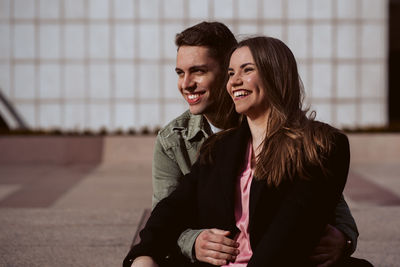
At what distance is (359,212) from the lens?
608 cm

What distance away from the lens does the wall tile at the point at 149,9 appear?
14.3 metres

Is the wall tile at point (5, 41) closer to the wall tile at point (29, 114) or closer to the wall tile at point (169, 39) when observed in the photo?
the wall tile at point (29, 114)

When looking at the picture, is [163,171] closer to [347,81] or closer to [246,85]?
[246,85]

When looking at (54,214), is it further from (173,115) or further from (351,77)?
(351,77)

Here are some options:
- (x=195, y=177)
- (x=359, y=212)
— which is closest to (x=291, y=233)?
(x=195, y=177)

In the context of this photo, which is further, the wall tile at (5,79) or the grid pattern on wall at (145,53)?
the wall tile at (5,79)

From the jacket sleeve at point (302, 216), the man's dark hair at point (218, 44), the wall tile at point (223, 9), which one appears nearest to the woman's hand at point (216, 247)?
the jacket sleeve at point (302, 216)

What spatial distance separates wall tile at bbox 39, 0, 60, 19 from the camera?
14258mm

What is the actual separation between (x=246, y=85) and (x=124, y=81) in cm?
1189

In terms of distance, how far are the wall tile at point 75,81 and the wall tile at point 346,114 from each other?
244 inches

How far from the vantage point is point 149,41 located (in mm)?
14352

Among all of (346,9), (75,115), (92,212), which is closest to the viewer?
(92,212)

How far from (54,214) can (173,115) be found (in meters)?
8.56

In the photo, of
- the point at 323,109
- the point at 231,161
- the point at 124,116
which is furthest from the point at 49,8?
the point at 231,161
